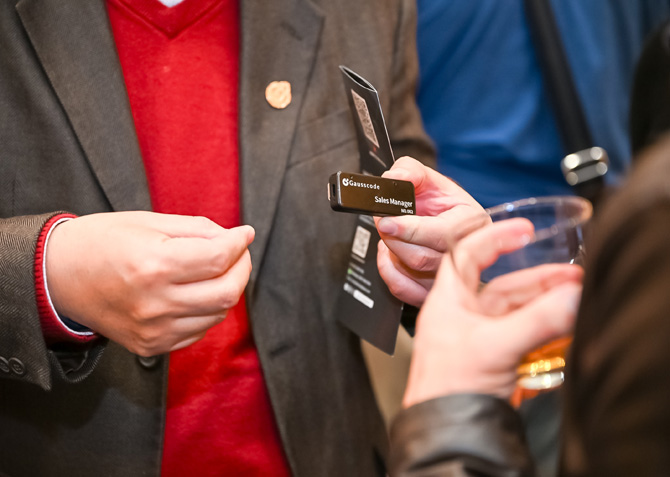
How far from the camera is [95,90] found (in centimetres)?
102

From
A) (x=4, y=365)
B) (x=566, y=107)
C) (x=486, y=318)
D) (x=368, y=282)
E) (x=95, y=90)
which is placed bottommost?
(x=566, y=107)

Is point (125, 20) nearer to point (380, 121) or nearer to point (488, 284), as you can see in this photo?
point (380, 121)

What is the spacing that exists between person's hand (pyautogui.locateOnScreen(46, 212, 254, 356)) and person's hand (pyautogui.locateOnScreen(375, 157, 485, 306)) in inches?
8.9

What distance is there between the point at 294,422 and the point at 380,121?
608 mm

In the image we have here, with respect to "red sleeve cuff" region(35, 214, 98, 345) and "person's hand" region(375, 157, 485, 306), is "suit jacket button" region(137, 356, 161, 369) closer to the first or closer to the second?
"red sleeve cuff" region(35, 214, 98, 345)

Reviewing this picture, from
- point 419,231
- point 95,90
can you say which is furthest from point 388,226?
point 95,90

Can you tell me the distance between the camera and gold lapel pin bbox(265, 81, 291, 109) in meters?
1.15

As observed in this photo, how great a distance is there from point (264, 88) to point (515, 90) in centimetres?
105

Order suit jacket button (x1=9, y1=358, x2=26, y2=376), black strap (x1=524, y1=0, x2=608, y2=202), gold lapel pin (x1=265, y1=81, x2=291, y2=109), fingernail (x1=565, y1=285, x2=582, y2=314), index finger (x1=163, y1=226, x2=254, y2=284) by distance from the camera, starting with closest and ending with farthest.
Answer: fingernail (x1=565, y1=285, x2=582, y2=314) → index finger (x1=163, y1=226, x2=254, y2=284) → suit jacket button (x1=9, y1=358, x2=26, y2=376) → gold lapel pin (x1=265, y1=81, x2=291, y2=109) → black strap (x1=524, y1=0, x2=608, y2=202)

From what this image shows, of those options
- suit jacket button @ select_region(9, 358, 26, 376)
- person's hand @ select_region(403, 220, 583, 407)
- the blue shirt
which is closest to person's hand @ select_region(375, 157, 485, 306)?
person's hand @ select_region(403, 220, 583, 407)

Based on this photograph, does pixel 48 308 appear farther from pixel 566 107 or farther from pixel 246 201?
pixel 566 107

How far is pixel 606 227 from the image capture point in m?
0.43

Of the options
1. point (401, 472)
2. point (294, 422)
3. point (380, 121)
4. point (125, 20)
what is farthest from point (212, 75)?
point (401, 472)

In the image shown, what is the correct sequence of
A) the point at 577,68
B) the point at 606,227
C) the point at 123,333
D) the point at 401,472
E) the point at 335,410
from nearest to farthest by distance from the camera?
the point at 606,227 → the point at 401,472 → the point at 123,333 → the point at 335,410 → the point at 577,68
